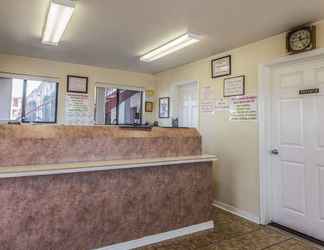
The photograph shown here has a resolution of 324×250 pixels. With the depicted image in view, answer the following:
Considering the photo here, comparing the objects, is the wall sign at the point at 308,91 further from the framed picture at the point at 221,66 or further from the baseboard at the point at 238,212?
the baseboard at the point at 238,212

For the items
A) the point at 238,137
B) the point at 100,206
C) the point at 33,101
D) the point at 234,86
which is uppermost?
the point at 234,86

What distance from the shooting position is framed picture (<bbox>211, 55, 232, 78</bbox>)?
360cm

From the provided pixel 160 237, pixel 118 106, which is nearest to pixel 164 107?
pixel 118 106

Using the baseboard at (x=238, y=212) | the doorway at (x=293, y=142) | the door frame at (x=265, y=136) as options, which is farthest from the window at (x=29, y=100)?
the doorway at (x=293, y=142)

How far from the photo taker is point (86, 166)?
2.13 meters

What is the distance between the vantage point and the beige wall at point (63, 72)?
4039mm

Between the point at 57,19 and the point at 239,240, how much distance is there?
3.07m

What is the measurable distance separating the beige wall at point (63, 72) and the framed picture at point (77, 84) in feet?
0.26

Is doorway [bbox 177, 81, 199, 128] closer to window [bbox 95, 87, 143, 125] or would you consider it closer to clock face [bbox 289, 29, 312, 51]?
window [bbox 95, 87, 143, 125]

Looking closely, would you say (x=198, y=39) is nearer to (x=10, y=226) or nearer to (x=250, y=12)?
(x=250, y=12)

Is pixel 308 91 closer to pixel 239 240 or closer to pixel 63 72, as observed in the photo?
pixel 239 240

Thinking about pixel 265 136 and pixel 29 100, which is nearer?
pixel 265 136

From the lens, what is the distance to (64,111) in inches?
174

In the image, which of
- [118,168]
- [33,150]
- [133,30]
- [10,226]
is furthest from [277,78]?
[10,226]
